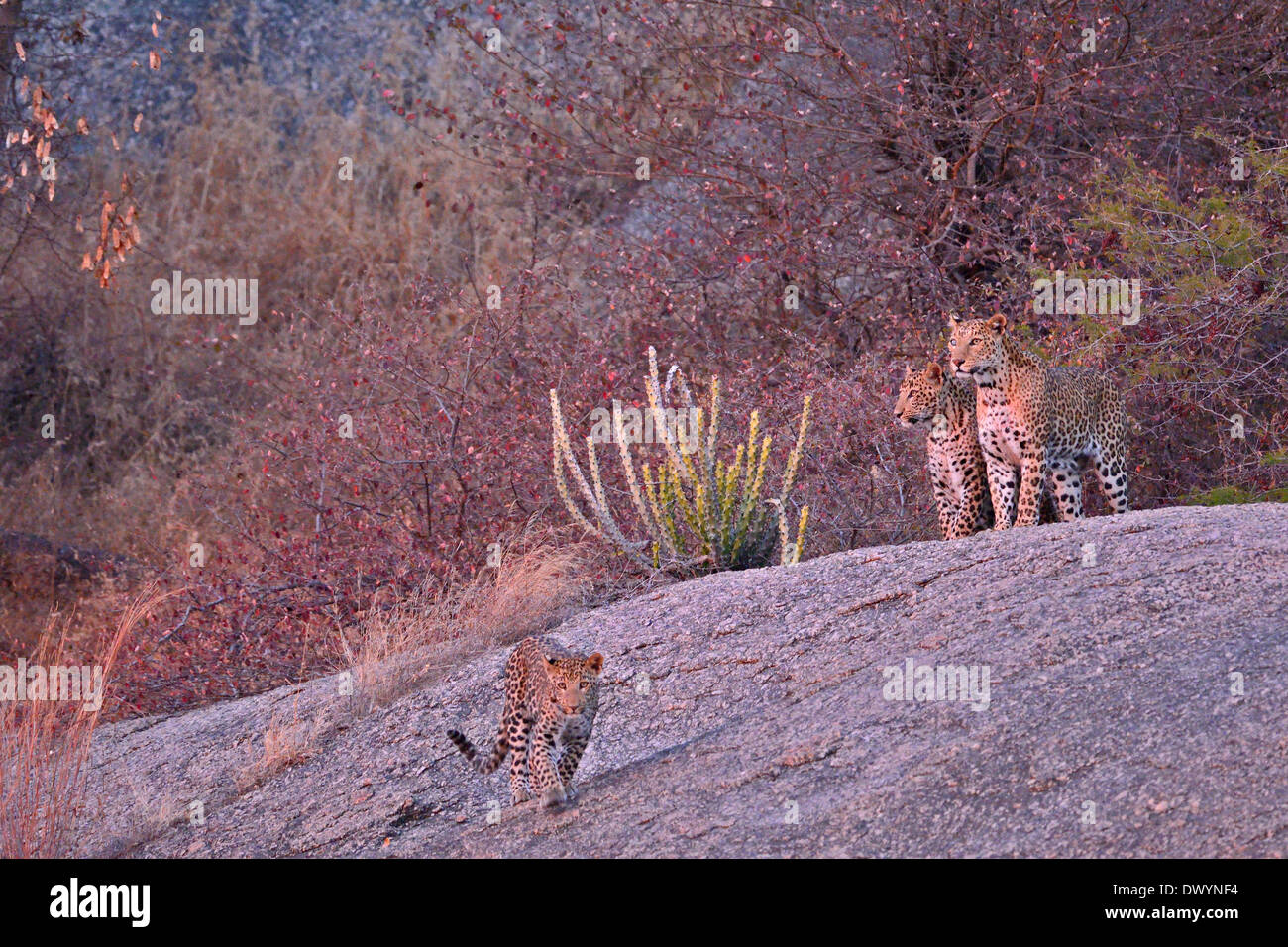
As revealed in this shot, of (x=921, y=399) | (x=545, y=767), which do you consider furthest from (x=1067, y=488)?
(x=545, y=767)

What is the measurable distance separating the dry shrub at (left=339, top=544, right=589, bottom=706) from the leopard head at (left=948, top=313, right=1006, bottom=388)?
8.61 feet

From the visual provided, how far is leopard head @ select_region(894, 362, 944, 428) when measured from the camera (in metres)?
8.12

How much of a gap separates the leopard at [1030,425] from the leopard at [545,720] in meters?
2.72

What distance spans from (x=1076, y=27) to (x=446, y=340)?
6389 millimetres

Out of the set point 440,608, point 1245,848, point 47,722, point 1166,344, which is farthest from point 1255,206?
point 47,722

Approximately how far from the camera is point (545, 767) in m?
6.06

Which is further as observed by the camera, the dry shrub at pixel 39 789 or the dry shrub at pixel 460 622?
the dry shrub at pixel 460 622
